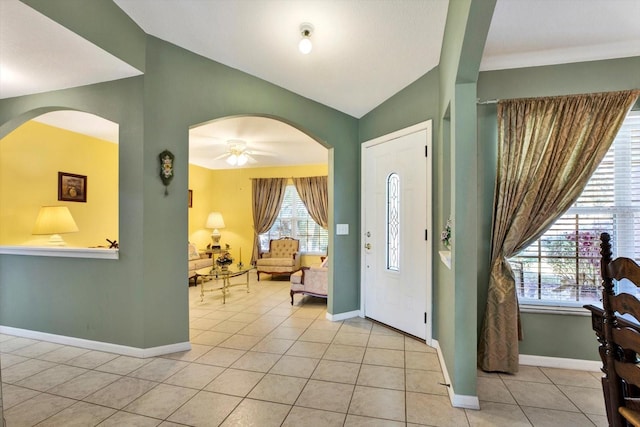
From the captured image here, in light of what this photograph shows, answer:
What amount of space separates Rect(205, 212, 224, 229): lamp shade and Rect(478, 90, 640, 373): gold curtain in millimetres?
5995

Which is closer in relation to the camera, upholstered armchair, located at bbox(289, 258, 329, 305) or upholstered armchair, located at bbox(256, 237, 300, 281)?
upholstered armchair, located at bbox(289, 258, 329, 305)

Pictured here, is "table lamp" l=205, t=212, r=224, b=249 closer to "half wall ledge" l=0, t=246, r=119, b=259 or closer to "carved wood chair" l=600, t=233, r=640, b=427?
"half wall ledge" l=0, t=246, r=119, b=259

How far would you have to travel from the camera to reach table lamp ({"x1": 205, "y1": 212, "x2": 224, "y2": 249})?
696 cm

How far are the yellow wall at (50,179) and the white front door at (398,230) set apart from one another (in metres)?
4.28

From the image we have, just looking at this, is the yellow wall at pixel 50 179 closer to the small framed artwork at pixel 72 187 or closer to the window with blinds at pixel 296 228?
the small framed artwork at pixel 72 187

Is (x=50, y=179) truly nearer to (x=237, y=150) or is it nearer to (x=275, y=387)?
(x=237, y=150)

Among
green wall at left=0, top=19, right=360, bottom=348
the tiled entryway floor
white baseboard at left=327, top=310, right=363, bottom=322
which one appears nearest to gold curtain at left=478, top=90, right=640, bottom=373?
A: the tiled entryway floor

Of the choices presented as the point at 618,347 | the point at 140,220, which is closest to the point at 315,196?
the point at 140,220

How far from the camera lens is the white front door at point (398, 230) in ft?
9.67

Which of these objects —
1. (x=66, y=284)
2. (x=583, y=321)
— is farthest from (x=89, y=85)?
(x=583, y=321)

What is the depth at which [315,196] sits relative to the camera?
6.84 metres

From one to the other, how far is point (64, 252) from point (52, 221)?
1122mm

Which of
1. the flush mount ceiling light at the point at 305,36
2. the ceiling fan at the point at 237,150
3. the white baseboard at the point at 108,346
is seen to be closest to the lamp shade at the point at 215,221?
the ceiling fan at the point at 237,150

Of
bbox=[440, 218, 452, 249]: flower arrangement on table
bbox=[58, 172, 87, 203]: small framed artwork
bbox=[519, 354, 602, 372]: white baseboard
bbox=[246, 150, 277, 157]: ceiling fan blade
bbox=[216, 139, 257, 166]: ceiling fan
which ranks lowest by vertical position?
bbox=[519, 354, 602, 372]: white baseboard
